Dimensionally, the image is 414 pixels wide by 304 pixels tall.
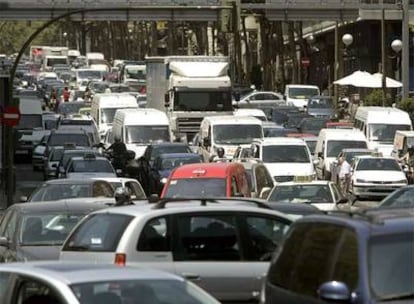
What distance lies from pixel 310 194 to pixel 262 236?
1423 centimetres

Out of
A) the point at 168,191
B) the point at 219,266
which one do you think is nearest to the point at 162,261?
the point at 219,266

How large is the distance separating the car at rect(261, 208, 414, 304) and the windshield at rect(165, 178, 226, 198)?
1419 centimetres

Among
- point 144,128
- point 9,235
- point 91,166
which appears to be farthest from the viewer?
point 144,128

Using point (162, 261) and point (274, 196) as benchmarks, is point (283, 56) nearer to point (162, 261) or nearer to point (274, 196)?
point (274, 196)

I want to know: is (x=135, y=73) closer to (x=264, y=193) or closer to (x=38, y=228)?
(x=264, y=193)

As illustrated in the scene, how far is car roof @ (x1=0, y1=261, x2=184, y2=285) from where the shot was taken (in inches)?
339

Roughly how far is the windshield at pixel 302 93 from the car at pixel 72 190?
4773 cm

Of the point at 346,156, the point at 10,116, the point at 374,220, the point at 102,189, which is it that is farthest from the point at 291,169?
the point at 374,220

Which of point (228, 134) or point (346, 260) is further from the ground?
point (346, 260)

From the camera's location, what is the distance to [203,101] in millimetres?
49688

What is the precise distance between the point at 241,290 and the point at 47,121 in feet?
161

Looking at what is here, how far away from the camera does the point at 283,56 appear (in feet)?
309

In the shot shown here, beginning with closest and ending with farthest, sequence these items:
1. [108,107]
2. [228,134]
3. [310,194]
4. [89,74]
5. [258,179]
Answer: [310,194] < [258,179] < [228,134] < [108,107] < [89,74]

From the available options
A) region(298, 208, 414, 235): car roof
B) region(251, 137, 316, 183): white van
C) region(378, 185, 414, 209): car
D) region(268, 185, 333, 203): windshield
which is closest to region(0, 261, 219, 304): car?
region(298, 208, 414, 235): car roof
